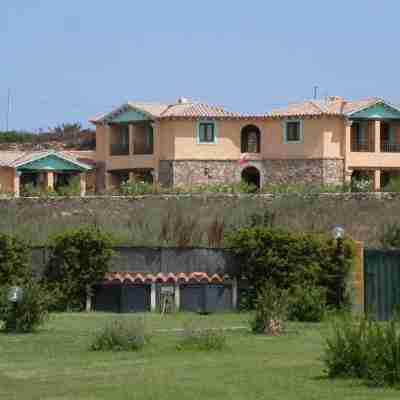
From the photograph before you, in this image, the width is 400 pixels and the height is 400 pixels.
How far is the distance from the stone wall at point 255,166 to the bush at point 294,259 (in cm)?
3401

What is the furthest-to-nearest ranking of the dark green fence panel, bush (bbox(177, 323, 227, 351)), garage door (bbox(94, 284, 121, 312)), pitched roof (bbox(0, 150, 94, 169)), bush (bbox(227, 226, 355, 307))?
1. pitched roof (bbox(0, 150, 94, 169))
2. garage door (bbox(94, 284, 121, 312))
3. bush (bbox(227, 226, 355, 307))
4. the dark green fence panel
5. bush (bbox(177, 323, 227, 351))

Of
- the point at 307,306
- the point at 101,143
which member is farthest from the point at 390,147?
the point at 307,306

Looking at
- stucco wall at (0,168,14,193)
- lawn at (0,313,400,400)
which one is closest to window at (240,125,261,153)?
stucco wall at (0,168,14,193)

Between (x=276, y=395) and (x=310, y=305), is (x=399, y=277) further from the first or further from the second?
(x=276, y=395)

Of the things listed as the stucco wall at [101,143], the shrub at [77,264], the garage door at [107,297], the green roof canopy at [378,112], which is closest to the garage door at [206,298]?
the garage door at [107,297]

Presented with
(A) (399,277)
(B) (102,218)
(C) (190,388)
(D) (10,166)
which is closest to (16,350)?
(C) (190,388)

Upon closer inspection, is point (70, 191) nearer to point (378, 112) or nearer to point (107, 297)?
point (378, 112)

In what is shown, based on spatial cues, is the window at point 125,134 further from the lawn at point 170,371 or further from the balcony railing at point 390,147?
the lawn at point 170,371

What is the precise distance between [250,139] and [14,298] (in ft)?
152

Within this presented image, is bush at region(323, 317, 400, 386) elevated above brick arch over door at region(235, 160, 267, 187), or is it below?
below

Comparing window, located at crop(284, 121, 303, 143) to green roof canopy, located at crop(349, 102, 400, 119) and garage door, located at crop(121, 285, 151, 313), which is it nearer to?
green roof canopy, located at crop(349, 102, 400, 119)

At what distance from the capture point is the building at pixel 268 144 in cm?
6481

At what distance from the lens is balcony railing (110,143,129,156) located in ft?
223

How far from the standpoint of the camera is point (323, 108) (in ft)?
215
